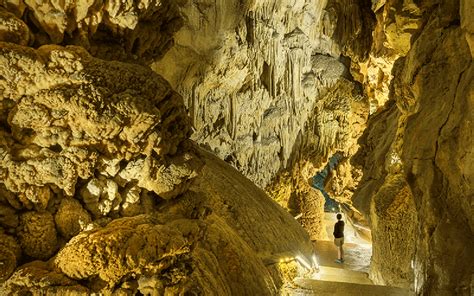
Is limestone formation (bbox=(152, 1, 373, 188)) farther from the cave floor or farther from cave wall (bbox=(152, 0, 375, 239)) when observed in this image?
the cave floor

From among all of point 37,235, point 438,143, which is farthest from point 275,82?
point 37,235

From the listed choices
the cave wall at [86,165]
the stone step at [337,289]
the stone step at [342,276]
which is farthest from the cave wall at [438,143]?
the cave wall at [86,165]

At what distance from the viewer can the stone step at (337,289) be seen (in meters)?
5.05

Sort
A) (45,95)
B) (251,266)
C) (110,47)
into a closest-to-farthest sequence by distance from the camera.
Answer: (45,95), (110,47), (251,266)

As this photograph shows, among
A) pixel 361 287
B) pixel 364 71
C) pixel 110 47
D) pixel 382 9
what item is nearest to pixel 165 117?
pixel 110 47

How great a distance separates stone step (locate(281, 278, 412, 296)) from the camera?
5.05 meters

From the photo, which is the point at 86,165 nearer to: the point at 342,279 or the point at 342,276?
the point at 342,279

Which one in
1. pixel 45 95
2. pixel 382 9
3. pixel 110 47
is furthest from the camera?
pixel 382 9

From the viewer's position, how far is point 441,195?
3.68m

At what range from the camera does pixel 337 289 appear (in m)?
5.51

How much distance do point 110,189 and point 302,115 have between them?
29.3 ft

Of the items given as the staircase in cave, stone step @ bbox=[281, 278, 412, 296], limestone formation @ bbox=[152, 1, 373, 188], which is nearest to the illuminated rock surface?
stone step @ bbox=[281, 278, 412, 296]

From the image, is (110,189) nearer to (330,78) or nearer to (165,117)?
(165,117)

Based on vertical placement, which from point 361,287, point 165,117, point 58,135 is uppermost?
point 165,117
